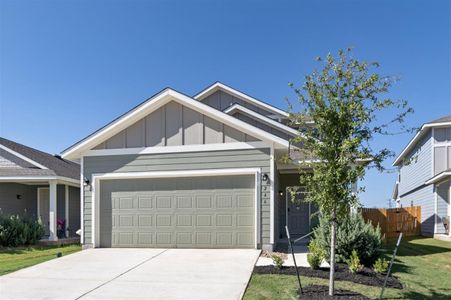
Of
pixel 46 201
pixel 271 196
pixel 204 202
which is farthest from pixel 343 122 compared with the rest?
pixel 46 201

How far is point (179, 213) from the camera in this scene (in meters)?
10.9

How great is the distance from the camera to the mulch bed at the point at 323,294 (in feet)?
18.6

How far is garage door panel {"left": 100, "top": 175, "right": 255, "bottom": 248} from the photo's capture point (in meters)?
10.5

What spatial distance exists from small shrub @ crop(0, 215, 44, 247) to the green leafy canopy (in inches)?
441

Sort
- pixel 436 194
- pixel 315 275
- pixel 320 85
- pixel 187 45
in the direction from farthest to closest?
pixel 436 194 < pixel 187 45 < pixel 315 275 < pixel 320 85

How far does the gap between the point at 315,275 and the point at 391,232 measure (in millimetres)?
10150

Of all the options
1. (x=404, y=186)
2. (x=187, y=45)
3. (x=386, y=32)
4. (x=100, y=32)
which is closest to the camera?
(x=386, y=32)

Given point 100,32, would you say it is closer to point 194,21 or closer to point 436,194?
point 194,21

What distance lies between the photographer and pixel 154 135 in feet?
36.4

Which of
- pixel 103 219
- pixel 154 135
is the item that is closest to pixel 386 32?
pixel 154 135

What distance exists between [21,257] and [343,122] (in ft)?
33.0

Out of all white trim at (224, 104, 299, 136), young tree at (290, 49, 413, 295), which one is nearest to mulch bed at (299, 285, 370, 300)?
young tree at (290, 49, 413, 295)

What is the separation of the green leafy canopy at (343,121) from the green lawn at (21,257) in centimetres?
742

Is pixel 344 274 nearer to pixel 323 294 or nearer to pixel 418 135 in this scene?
pixel 323 294
